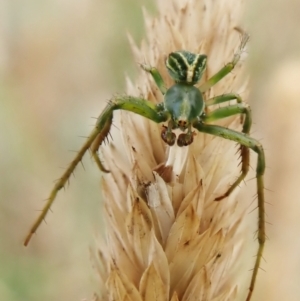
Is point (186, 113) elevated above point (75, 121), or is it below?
above

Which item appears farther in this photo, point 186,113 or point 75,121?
point 75,121

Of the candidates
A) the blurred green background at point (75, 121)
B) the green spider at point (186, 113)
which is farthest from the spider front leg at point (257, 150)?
the blurred green background at point (75, 121)

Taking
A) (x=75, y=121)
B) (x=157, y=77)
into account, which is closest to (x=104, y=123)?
(x=157, y=77)

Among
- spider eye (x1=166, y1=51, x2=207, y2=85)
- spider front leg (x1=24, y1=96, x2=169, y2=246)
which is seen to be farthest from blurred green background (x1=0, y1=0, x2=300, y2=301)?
spider eye (x1=166, y1=51, x2=207, y2=85)

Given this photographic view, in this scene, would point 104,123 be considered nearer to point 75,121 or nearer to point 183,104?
point 183,104

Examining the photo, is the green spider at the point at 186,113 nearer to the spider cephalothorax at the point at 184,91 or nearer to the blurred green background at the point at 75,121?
the spider cephalothorax at the point at 184,91
